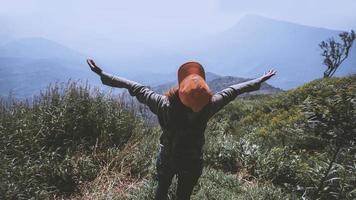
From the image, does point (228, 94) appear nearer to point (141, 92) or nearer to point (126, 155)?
point (141, 92)

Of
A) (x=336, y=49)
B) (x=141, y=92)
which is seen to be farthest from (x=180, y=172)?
(x=336, y=49)

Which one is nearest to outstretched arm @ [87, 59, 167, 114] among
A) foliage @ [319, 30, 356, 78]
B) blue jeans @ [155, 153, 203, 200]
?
blue jeans @ [155, 153, 203, 200]

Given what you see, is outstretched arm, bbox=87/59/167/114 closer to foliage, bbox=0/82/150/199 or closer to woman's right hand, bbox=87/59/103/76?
woman's right hand, bbox=87/59/103/76

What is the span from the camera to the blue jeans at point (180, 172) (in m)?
3.34

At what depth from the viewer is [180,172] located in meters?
3.42

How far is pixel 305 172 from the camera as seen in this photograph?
5.89 m

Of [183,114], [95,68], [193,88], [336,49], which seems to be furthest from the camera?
[336,49]

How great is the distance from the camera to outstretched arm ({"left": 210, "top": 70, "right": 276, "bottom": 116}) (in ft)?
10.7

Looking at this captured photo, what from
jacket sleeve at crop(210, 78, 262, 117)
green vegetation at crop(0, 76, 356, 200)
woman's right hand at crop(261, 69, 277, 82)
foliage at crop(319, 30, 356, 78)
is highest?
foliage at crop(319, 30, 356, 78)

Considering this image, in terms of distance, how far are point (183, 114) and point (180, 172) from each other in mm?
606

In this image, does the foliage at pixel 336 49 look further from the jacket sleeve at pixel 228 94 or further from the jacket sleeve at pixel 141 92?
the jacket sleeve at pixel 141 92

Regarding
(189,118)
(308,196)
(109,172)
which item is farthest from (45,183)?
(308,196)

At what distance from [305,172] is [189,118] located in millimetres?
3425

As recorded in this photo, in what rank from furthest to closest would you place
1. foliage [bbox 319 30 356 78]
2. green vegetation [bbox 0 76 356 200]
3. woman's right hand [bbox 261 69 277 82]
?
foliage [bbox 319 30 356 78], green vegetation [bbox 0 76 356 200], woman's right hand [bbox 261 69 277 82]
